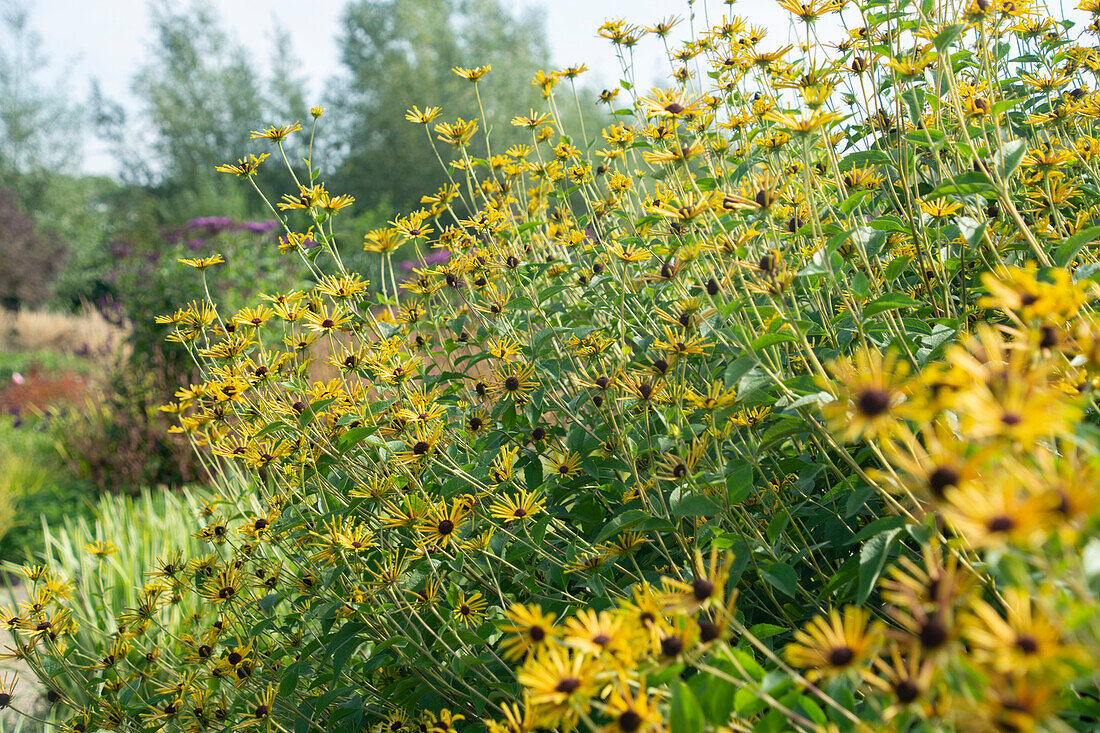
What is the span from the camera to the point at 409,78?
830 inches

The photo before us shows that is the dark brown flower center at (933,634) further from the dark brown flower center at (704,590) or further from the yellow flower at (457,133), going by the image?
the yellow flower at (457,133)

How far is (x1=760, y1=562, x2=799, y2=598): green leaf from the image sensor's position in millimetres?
1152

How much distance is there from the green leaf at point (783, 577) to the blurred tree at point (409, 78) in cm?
1981

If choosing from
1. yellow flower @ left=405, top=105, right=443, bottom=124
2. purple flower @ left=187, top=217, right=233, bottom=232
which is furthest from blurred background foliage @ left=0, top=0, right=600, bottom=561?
yellow flower @ left=405, top=105, right=443, bottom=124

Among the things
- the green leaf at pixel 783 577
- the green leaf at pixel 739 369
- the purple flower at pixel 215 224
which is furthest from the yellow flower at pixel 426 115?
the purple flower at pixel 215 224

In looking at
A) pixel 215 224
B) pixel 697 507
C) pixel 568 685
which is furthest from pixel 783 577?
pixel 215 224

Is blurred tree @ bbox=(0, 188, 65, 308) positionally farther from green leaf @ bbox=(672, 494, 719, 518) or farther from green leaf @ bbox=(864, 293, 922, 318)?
green leaf @ bbox=(864, 293, 922, 318)

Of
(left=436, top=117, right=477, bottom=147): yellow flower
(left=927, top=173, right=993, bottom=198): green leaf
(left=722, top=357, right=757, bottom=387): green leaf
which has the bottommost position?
(left=722, top=357, right=757, bottom=387): green leaf

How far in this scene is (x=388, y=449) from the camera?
157 cm

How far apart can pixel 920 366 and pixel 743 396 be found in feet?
1.48

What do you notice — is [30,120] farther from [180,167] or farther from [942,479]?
[942,479]

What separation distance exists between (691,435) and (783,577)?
1.40 ft

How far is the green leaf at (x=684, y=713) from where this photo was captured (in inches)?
27.0

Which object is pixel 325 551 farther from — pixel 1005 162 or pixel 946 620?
pixel 1005 162
